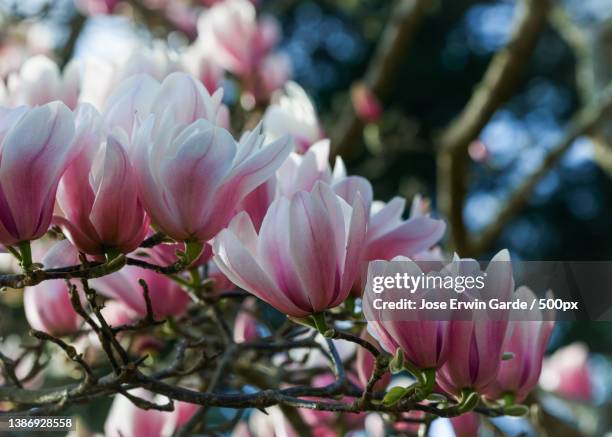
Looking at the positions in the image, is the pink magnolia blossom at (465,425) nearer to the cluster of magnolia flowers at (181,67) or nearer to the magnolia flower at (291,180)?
the magnolia flower at (291,180)

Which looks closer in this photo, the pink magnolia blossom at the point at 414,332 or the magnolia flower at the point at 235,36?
the pink magnolia blossom at the point at 414,332

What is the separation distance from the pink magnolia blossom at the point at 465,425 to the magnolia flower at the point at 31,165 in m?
0.36

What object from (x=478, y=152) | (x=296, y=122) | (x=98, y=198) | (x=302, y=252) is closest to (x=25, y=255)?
(x=98, y=198)

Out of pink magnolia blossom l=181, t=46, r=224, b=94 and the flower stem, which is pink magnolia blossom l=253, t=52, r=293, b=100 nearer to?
pink magnolia blossom l=181, t=46, r=224, b=94

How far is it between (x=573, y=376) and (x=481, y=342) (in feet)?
4.08

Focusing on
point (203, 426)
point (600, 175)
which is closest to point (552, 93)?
point (600, 175)

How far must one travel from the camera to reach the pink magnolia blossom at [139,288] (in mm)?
699

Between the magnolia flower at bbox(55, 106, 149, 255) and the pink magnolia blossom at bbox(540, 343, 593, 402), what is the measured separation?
1340mm

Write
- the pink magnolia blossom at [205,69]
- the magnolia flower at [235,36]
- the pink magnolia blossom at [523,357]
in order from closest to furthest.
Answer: the pink magnolia blossom at [523,357] < the pink magnolia blossom at [205,69] < the magnolia flower at [235,36]

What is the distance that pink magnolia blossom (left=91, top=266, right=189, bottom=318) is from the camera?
0.70 metres

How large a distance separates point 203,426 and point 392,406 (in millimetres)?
294

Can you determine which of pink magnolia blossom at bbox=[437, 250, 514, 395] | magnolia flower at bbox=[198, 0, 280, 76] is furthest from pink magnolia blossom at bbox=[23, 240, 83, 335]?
magnolia flower at bbox=[198, 0, 280, 76]

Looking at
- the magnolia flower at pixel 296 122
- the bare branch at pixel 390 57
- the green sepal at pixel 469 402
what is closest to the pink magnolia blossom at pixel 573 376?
the bare branch at pixel 390 57

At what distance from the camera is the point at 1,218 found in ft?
1.65
